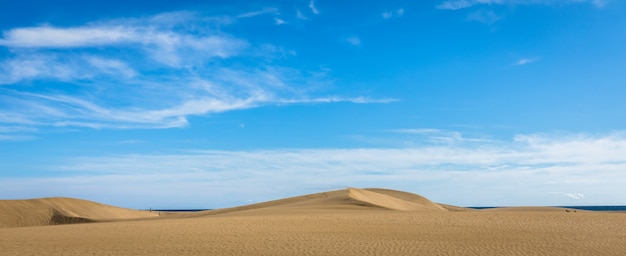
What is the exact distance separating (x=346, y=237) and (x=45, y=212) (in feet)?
123

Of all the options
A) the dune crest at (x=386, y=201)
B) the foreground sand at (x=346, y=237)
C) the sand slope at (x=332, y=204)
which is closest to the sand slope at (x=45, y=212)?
the sand slope at (x=332, y=204)

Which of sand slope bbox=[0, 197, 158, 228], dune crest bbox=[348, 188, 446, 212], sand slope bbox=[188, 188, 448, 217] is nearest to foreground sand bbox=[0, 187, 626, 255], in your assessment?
sand slope bbox=[188, 188, 448, 217]

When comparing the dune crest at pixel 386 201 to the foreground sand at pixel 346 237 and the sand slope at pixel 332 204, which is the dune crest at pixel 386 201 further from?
the foreground sand at pixel 346 237

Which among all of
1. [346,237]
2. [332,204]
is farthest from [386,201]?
[346,237]

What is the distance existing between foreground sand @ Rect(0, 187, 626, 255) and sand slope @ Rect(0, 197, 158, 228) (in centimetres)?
2284

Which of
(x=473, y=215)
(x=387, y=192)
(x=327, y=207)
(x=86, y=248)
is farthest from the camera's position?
(x=387, y=192)

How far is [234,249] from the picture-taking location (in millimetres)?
22031

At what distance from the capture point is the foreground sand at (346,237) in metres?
22.0

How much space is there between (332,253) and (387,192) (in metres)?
51.4

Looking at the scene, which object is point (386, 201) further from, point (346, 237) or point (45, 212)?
point (45, 212)

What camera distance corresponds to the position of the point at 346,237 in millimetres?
25188

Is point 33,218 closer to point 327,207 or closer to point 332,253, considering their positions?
point 327,207

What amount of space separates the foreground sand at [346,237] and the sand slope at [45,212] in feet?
74.9

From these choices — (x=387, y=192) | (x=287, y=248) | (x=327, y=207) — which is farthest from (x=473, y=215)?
(x=387, y=192)
